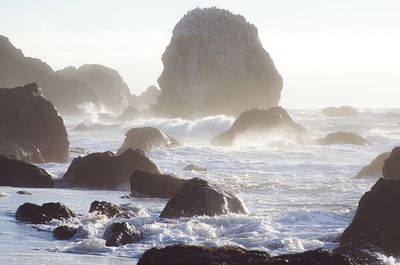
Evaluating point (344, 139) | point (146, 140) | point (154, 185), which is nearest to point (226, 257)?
point (154, 185)

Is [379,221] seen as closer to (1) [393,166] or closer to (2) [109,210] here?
(2) [109,210]

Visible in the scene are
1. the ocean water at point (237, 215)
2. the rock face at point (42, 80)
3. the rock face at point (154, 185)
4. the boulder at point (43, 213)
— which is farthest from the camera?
the rock face at point (42, 80)

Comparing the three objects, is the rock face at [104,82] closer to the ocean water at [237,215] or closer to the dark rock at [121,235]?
the ocean water at [237,215]

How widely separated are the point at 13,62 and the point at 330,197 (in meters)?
89.2

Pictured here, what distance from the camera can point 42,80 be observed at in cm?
10825

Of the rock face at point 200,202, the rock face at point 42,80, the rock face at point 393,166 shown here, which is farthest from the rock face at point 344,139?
the rock face at point 42,80

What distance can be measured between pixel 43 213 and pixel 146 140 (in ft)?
77.0

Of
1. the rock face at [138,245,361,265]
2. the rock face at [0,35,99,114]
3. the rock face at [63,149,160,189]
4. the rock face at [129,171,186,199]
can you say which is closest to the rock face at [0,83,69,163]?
the rock face at [63,149,160,189]

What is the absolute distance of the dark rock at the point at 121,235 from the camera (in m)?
11.7

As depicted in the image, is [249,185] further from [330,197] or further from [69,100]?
[69,100]

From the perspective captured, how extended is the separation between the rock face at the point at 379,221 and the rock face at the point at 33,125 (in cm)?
2082

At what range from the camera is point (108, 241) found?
1167cm

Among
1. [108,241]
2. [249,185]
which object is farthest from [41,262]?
[249,185]

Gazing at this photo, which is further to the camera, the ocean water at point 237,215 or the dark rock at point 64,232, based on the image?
the dark rock at point 64,232
